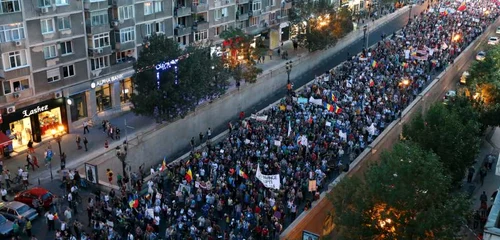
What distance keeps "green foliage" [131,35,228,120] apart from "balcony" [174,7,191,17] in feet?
33.1

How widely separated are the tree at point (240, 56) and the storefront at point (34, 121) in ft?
54.9

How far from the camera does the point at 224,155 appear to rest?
3962 centimetres

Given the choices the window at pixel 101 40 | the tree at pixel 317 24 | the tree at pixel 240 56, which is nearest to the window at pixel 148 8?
the window at pixel 101 40

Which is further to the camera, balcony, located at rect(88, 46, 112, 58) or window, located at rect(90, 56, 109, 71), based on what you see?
window, located at rect(90, 56, 109, 71)

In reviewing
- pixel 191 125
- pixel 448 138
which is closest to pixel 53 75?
pixel 191 125

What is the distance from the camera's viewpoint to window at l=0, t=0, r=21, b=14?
131 feet

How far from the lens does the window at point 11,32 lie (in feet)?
132

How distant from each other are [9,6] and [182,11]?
1932 centimetres

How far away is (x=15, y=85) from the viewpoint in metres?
42.3

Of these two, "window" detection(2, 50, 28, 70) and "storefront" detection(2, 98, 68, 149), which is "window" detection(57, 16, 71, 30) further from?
"storefront" detection(2, 98, 68, 149)

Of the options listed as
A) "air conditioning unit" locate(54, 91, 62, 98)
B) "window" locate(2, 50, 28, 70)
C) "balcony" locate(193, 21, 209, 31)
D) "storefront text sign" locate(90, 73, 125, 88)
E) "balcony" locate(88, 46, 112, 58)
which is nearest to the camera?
"window" locate(2, 50, 28, 70)

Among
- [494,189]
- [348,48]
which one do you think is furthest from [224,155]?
[348,48]

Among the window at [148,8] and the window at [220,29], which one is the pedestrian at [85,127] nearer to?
the window at [148,8]

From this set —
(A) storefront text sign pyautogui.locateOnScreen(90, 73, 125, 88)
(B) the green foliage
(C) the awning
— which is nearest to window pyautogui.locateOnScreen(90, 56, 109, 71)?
(A) storefront text sign pyautogui.locateOnScreen(90, 73, 125, 88)
